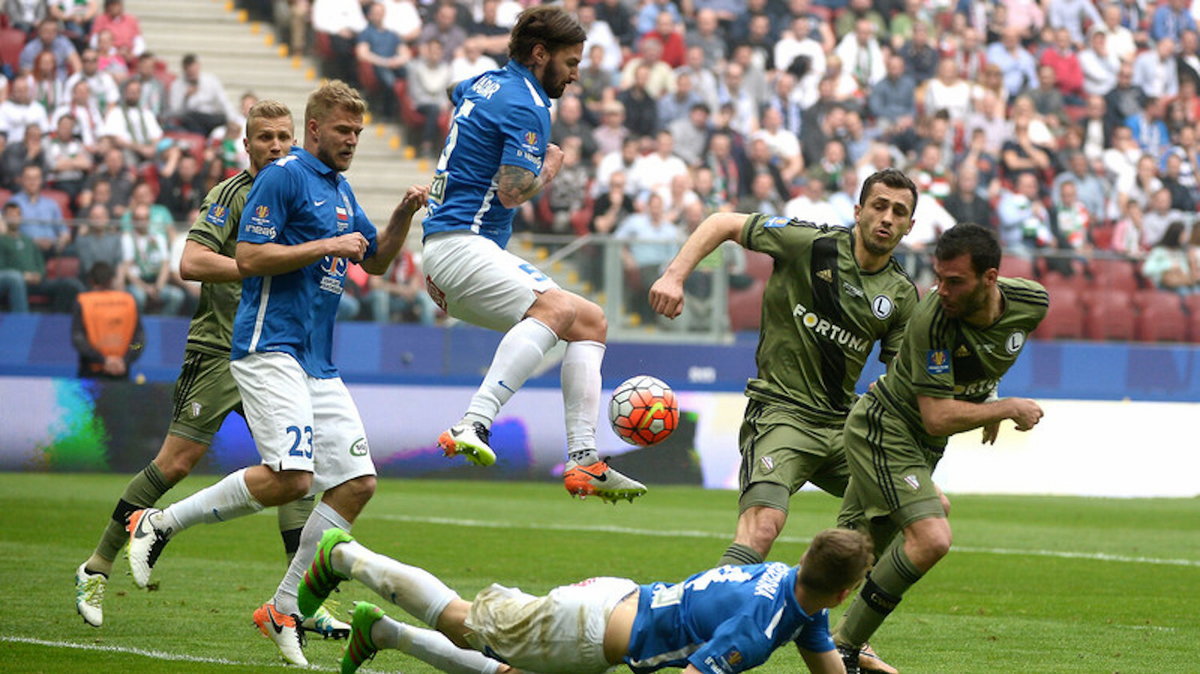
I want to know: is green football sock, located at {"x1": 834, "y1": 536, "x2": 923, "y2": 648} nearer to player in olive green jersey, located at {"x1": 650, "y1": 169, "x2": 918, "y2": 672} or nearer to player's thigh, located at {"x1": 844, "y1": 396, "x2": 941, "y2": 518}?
player's thigh, located at {"x1": 844, "y1": 396, "x2": 941, "y2": 518}

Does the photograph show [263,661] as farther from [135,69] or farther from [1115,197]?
[1115,197]

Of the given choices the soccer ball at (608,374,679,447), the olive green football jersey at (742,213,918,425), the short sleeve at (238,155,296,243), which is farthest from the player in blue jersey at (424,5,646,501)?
the olive green football jersey at (742,213,918,425)

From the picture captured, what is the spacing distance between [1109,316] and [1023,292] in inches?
526

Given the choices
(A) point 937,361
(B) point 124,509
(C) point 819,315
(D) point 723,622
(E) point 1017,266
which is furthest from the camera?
(E) point 1017,266

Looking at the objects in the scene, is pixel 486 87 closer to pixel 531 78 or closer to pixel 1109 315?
pixel 531 78

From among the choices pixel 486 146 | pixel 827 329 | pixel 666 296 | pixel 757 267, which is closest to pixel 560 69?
pixel 486 146

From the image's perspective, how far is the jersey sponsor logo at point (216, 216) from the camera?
884 centimetres

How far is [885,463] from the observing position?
7660 millimetres

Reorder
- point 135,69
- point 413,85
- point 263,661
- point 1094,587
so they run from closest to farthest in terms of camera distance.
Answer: point 263,661 < point 1094,587 < point 135,69 < point 413,85

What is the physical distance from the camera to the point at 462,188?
8.09 metres

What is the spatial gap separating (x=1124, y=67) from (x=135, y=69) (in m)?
15.5

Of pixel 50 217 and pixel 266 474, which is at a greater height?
pixel 266 474

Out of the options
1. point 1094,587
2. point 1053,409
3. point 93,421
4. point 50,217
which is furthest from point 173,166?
point 1094,587

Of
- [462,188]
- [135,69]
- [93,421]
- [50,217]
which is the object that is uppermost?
[462,188]
